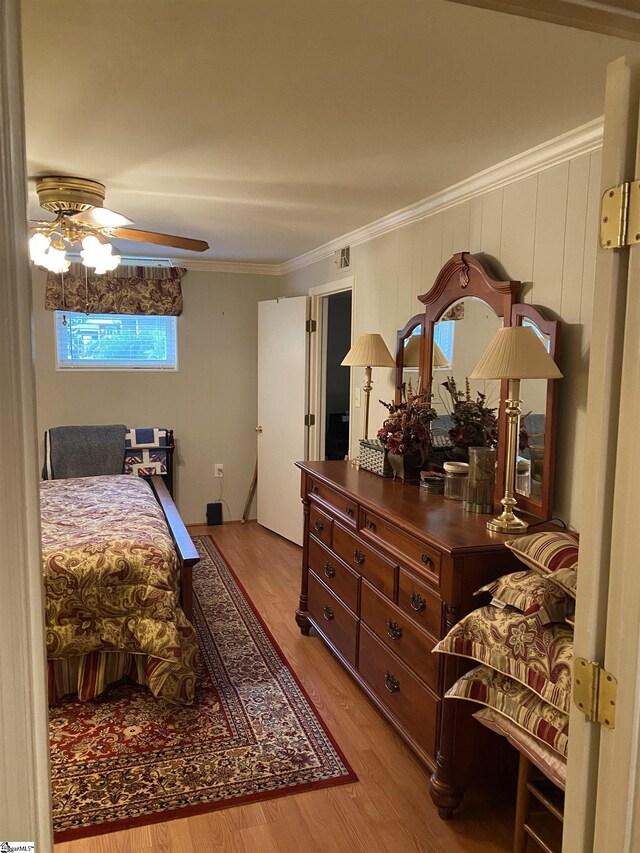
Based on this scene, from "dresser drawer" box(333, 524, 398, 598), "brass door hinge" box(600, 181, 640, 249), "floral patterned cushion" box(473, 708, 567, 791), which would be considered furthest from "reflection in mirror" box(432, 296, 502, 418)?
"brass door hinge" box(600, 181, 640, 249)

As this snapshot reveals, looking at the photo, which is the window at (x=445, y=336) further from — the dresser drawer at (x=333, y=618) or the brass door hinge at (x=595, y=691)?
the brass door hinge at (x=595, y=691)

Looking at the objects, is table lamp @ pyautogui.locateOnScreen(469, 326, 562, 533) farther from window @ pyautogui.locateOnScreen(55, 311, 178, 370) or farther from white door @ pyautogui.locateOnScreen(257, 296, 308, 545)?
window @ pyautogui.locateOnScreen(55, 311, 178, 370)

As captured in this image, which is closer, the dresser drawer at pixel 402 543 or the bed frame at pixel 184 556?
the dresser drawer at pixel 402 543

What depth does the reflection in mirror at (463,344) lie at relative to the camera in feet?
8.93

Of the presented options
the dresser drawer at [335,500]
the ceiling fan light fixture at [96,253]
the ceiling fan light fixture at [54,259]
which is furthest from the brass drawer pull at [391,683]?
the ceiling fan light fixture at [54,259]

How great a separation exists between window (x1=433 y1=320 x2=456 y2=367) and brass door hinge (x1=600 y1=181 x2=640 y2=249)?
198cm

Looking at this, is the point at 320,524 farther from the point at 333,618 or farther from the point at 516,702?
the point at 516,702

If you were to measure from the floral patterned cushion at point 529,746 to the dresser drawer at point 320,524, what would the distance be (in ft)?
4.24

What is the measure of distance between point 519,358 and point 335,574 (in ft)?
4.79

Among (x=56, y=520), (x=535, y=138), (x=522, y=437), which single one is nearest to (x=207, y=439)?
(x=56, y=520)

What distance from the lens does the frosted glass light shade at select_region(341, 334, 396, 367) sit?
3416 mm

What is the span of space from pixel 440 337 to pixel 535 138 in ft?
3.35

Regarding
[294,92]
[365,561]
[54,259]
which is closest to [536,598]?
[365,561]

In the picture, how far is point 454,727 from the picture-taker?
2100 mm
